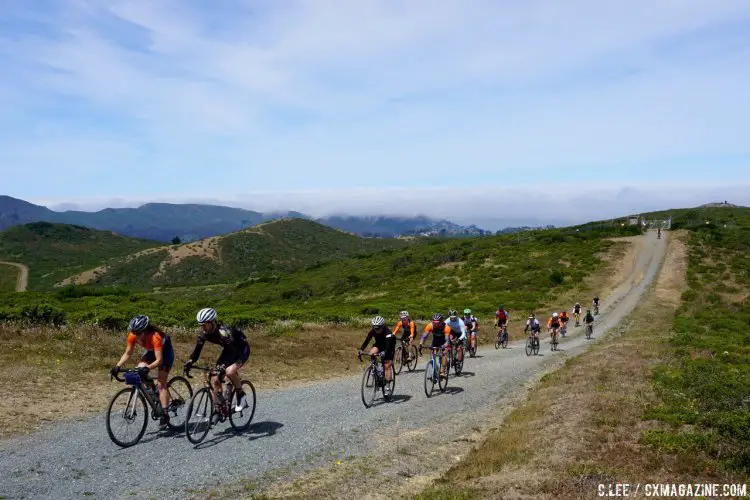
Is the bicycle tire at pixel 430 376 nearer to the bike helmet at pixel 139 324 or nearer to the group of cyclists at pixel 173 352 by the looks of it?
the group of cyclists at pixel 173 352

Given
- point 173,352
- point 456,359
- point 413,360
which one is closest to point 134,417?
point 173,352

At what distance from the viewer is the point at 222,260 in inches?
5989

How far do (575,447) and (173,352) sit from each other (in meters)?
8.44

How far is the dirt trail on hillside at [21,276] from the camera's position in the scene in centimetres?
12185

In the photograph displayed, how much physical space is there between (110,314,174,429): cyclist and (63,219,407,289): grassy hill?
106 meters

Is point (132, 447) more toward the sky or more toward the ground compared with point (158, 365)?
more toward the ground

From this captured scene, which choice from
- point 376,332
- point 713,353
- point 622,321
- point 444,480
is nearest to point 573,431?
point 444,480

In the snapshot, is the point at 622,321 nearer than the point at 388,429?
No

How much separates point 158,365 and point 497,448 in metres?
7.34

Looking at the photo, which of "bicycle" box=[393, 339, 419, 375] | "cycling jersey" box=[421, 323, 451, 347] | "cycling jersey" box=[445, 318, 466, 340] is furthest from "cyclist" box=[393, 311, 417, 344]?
"cycling jersey" box=[421, 323, 451, 347]

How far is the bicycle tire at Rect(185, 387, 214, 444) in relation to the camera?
10.2 metres

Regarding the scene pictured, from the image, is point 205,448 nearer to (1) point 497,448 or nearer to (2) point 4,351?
(1) point 497,448

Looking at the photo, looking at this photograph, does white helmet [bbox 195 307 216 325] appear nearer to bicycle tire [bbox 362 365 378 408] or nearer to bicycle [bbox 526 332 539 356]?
bicycle tire [bbox 362 365 378 408]

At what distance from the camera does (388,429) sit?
12414mm
